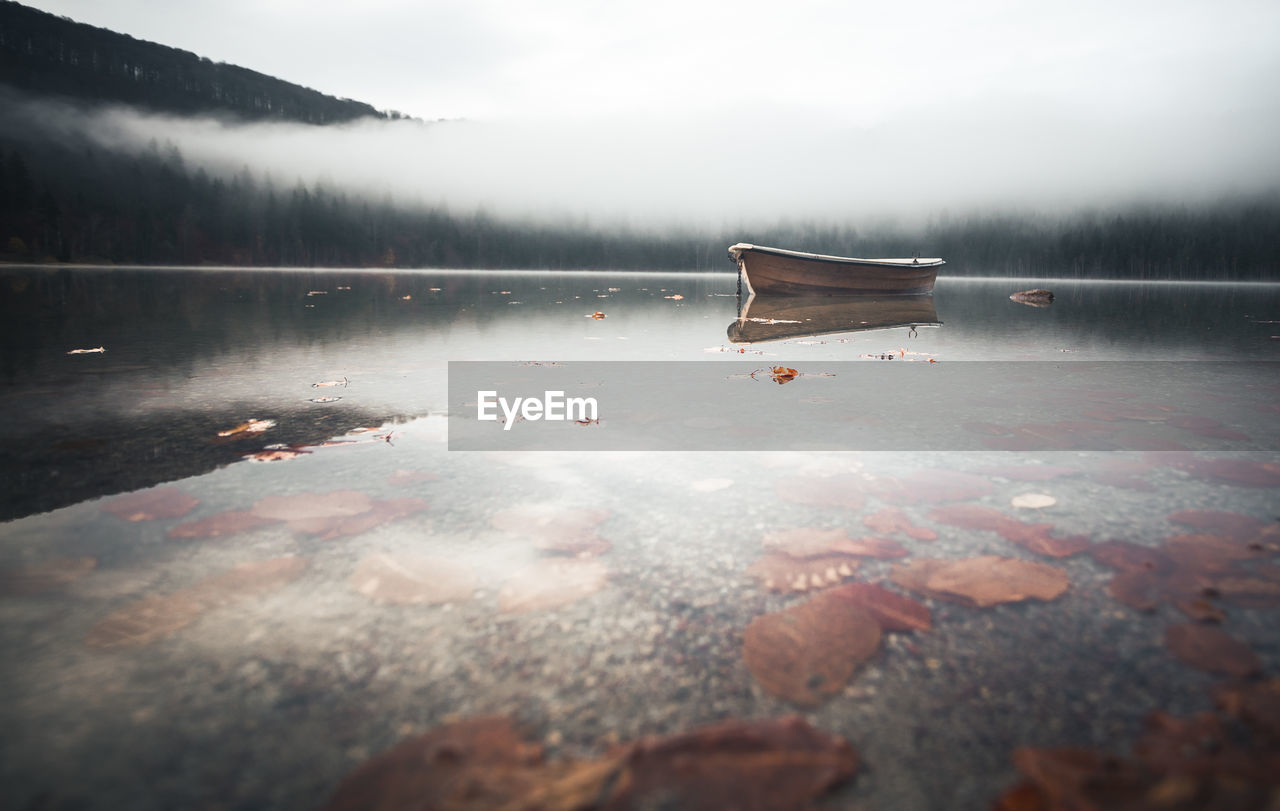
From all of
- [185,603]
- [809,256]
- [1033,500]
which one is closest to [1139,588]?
[1033,500]

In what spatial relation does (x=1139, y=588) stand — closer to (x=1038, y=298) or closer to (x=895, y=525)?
(x=895, y=525)

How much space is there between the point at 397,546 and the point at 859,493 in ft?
8.48

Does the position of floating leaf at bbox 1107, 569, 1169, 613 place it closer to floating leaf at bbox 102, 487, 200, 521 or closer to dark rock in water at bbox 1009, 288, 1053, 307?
floating leaf at bbox 102, 487, 200, 521

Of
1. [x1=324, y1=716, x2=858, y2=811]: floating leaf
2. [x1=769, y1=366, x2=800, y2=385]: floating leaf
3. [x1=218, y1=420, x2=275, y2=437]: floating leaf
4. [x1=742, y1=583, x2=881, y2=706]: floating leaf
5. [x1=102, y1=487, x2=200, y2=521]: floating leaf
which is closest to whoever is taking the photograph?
[x1=324, y1=716, x2=858, y2=811]: floating leaf

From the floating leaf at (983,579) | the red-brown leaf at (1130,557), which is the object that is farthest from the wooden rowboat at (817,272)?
the floating leaf at (983,579)

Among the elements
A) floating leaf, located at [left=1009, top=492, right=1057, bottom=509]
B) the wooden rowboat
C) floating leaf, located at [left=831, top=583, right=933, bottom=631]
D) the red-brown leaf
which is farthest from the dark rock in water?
floating leaf, located at [left=831, top=583, right=933, bottom=631]

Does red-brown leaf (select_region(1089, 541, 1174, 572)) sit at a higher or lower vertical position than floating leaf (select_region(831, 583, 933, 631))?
higher

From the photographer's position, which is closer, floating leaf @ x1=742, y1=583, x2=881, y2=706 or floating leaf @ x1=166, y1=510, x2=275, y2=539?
floating leaf @ x1=742, y1=583, x2=881, y2=706

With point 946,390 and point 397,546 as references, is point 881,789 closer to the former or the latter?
point 397,546

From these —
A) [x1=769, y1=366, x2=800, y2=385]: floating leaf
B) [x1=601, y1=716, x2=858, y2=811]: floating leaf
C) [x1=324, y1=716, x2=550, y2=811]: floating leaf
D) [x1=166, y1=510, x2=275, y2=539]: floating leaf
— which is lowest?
[x1=324, y1=716, x2=550, y2=811]: floating leaf

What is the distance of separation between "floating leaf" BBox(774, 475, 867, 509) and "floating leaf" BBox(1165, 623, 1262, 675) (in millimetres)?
1512

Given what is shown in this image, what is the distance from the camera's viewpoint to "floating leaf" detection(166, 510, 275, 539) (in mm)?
3133

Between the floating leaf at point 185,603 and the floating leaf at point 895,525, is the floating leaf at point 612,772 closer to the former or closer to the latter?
the floating leaf at point 185,603

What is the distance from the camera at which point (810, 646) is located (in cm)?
221
